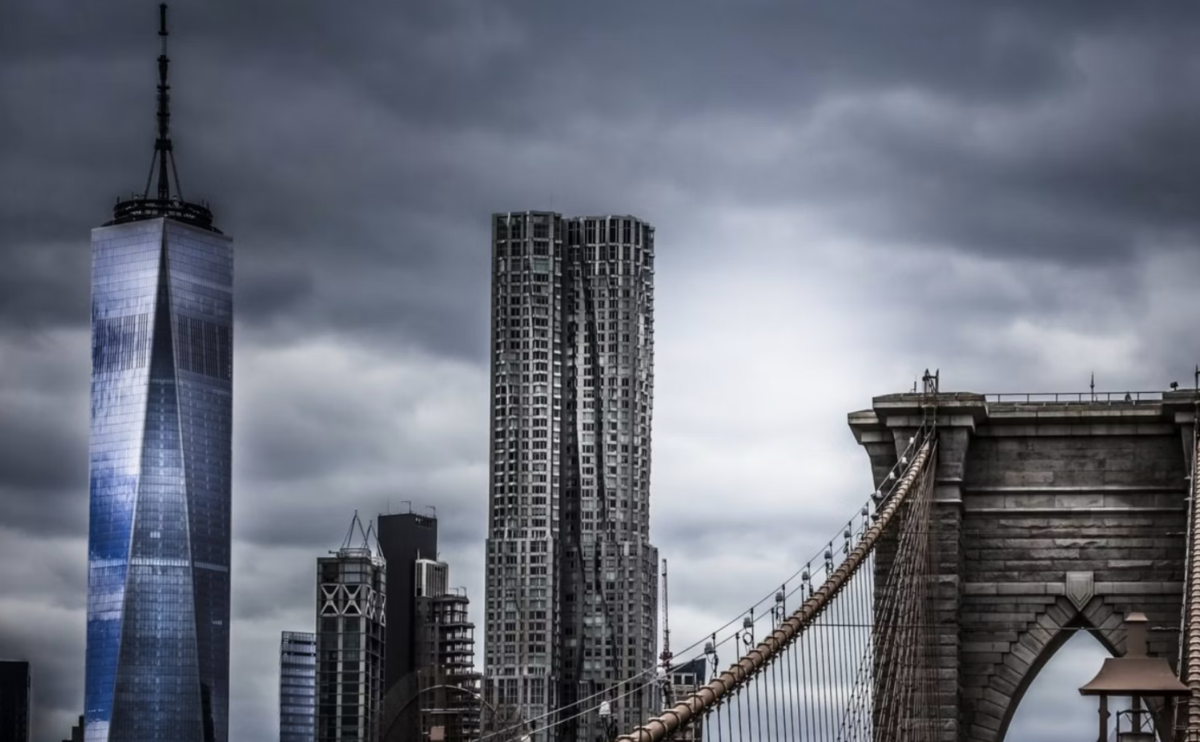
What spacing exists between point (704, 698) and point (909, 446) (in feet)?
56.5

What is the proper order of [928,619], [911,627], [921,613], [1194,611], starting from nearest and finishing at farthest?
[1194,611]
[911,627]
[921,613]
[928,619]

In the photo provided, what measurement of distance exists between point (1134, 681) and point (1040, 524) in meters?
8.46

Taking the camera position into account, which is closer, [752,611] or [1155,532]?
[752,611]

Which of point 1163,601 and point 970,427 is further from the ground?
point 970,427

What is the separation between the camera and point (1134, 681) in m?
38.6

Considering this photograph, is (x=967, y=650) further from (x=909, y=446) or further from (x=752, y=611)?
(x=752, y=611)

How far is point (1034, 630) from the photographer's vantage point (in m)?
46.1

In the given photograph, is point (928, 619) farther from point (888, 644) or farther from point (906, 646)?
point (888, 644)

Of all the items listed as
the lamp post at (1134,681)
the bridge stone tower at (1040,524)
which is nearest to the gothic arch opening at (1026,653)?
the bridge stone tower at (1040,524)

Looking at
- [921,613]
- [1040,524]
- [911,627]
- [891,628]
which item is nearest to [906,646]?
[911,627]

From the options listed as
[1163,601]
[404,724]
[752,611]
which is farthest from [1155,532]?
[404,724]

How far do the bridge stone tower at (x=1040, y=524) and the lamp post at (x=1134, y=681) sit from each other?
5984 millimetres

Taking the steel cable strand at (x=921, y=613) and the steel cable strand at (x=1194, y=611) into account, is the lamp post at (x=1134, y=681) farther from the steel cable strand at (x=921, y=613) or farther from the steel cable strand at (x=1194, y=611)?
the steel cable strand at (x=921, y=613)

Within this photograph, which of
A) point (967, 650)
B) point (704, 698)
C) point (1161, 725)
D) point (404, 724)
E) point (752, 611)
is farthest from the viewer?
point (404, 724)
